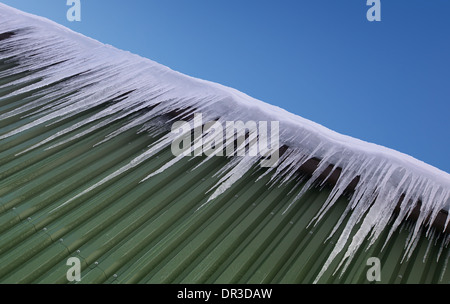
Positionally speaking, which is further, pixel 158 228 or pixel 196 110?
pixel 196 110

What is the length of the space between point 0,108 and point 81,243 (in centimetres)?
151

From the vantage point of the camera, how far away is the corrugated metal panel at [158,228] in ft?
6.84

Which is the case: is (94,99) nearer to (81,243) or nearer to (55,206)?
(55,206)

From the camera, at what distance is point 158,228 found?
2.30 m

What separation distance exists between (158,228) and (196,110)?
3.29ft

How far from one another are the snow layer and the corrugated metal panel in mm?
79

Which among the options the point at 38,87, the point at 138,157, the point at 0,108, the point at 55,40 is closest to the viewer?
the point at 138,157

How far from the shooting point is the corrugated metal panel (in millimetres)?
2084

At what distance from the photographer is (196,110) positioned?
2996 mm

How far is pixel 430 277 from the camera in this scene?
7.16ft

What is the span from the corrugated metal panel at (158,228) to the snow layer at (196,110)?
0.26ft

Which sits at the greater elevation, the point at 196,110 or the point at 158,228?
the point at 196,110
